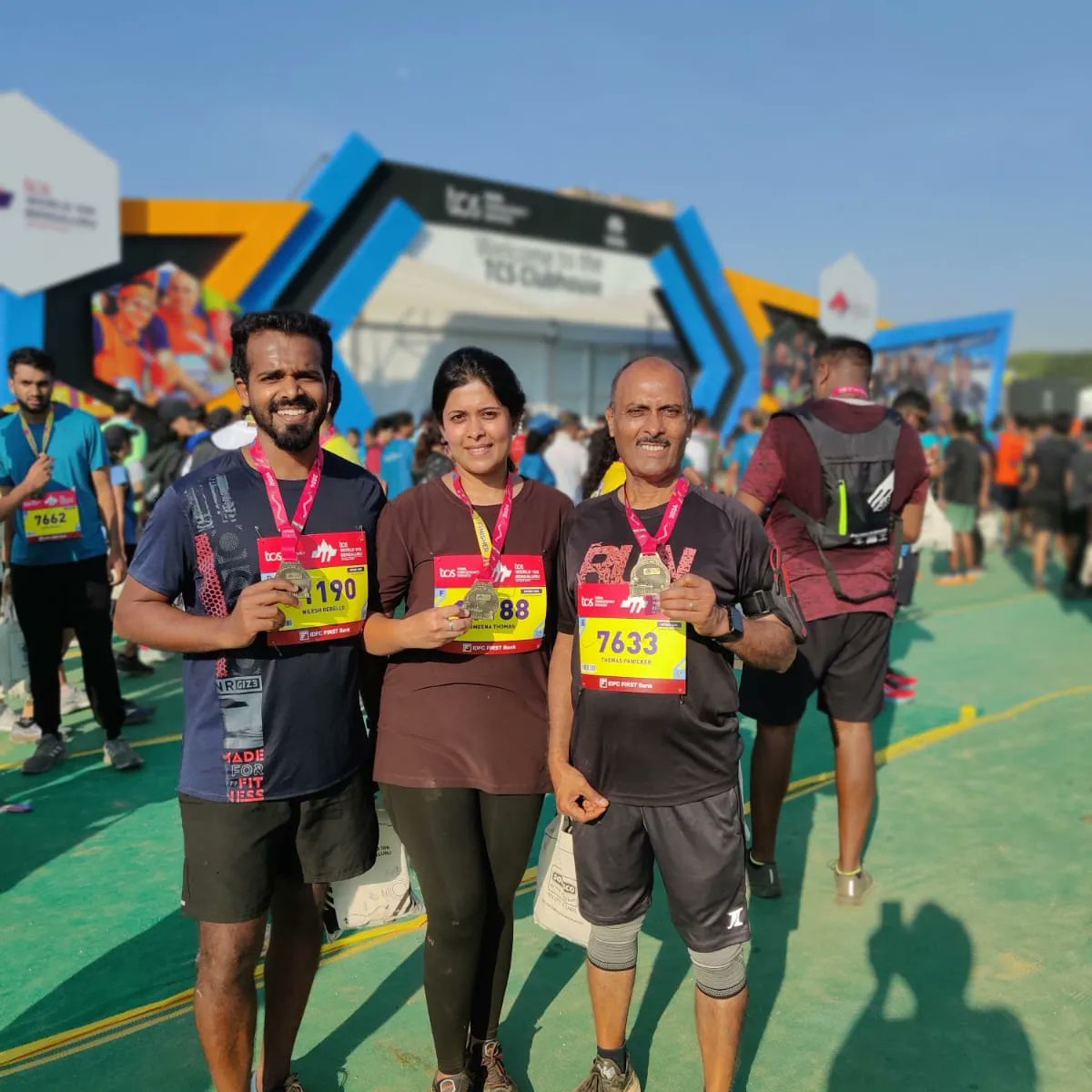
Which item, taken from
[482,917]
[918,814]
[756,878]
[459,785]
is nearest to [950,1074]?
[756,878]

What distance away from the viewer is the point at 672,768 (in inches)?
92.7

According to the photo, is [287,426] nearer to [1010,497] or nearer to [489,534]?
[489,534]

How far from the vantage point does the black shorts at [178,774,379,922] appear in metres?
2.22

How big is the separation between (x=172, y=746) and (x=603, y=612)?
4.09m

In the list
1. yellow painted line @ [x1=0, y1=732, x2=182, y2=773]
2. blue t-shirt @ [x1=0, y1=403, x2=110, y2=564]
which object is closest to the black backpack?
blue t-shirt @ [x1=0, y1=403, x2=110, y2=564]

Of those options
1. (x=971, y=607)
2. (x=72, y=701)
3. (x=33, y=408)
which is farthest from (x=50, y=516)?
(x=971, y=607)

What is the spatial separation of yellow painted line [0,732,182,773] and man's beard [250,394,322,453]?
3.84 metres

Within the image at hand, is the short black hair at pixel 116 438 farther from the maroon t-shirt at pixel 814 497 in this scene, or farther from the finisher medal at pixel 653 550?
the finisher medal at pixel 653 550

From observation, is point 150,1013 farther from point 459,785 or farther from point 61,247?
point 61,247

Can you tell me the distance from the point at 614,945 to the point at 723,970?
0.28 meters

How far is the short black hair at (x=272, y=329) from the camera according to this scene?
234 cm

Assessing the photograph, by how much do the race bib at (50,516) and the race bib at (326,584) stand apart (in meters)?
3.23

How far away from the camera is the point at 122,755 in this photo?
5.15 m

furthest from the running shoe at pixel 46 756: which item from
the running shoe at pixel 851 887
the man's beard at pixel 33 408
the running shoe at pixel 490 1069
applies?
the running shoe at pixel 851 887
